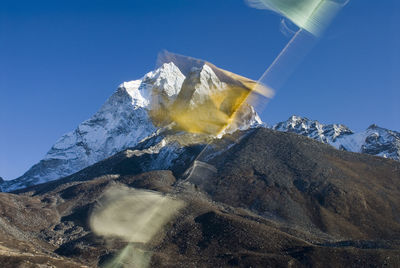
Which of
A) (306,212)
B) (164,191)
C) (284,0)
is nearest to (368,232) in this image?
(306,212)

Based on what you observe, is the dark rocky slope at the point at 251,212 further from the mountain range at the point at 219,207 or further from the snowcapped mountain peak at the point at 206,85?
the snowcapped mountain peak at the point at 206,85

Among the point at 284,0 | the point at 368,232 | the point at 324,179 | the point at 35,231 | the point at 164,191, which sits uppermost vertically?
the point at 324,179

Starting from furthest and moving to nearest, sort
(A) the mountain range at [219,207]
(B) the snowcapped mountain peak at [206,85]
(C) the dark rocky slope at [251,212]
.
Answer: (C) the dark rocky slope at [251,212]
(A) the mountain range at [219,207]
(B) the snowcapped mountain peak at [206,85]

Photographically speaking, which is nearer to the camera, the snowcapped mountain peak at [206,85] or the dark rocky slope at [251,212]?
the snowcapped mountain peak at [206,85]

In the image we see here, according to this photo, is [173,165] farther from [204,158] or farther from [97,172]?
[97,172]

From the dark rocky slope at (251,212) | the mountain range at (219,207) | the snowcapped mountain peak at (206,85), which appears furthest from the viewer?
the dark rocky slope at (251,212)

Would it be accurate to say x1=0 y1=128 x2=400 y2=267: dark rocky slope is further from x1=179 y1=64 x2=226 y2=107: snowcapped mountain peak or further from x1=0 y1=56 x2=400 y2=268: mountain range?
x1=179 y1=64 x2=226 y2=107: snowcapped mountain peak

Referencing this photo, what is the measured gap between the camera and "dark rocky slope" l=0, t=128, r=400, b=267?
6131 cm

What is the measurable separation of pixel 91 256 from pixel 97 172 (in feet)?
266

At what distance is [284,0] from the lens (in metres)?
13.4

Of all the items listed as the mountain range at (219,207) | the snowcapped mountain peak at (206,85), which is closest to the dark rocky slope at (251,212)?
the mountain range at (219,207)

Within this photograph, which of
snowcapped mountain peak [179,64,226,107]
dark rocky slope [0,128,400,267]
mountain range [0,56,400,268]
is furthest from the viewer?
dark rocky slope [0,128,400,267]

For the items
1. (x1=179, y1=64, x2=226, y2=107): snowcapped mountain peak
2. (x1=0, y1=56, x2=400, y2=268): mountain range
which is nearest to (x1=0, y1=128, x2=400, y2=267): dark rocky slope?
(x1=0, y1=56, x2=400, y2=268): mountain range

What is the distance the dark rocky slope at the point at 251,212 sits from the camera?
2414 inches
